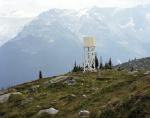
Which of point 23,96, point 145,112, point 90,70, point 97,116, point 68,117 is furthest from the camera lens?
point 90,70

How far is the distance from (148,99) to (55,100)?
27.7m

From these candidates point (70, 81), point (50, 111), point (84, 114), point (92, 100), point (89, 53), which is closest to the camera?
point (84, 114)

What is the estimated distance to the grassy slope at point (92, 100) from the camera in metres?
42.0

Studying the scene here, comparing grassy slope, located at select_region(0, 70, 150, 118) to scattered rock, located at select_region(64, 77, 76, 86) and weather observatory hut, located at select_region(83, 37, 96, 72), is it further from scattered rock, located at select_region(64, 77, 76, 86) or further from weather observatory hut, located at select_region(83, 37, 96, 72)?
weather observatory hut, located at select_region(83, 37, 96, 72)

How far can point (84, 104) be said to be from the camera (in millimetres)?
58000

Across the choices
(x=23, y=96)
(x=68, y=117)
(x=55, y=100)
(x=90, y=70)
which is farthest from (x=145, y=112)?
(x=90, y=70)

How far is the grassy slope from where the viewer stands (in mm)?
41969

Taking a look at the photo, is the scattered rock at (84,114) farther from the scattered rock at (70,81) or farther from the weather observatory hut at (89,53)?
the weather observatory hut at (89,53)

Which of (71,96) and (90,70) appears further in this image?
(90,70)

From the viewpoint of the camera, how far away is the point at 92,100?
193ft

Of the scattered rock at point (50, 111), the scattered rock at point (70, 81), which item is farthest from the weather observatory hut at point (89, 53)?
the scattered rock at point (50, 111)

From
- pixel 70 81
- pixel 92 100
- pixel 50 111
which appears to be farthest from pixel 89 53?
pixel 50 111

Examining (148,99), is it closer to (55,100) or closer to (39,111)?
(39,111)

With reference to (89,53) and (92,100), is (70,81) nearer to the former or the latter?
(92,100)
